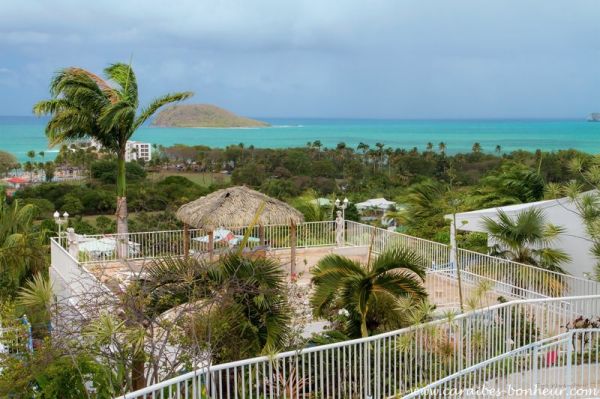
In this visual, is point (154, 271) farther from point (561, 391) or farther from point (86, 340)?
point (561, 391)

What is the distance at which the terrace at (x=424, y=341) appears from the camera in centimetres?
588

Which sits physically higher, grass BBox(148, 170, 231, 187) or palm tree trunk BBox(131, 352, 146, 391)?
palm tree trunk BBox(131, 352, 146, 391)

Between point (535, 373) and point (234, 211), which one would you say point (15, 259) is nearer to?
point (234, 211)

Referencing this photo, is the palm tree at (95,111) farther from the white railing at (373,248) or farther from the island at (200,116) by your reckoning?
the island at (200,116)

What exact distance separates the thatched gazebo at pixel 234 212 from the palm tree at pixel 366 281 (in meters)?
6.36

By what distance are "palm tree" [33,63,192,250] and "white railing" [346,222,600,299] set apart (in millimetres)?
7438

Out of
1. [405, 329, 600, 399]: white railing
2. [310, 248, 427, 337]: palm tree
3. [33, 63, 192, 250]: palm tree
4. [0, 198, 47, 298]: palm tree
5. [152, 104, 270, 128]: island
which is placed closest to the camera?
[405, 329, 600, 399]: white railing

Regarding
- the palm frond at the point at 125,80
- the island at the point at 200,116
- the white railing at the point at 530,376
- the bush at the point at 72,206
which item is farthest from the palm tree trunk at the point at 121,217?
the island at the point at 200,116

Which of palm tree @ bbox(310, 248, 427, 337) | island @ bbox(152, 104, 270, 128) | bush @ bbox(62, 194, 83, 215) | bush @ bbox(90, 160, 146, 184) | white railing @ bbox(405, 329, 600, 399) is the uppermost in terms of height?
island @ bbox(152, 104, 270, 128)

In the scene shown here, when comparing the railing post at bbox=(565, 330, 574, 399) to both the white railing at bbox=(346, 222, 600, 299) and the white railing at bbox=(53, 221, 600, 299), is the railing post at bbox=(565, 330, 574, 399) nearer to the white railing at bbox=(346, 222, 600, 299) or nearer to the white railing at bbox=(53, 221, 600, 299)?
the white railing at bbox=(53, 221, 600, 299)

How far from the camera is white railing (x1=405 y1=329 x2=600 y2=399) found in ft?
21.4

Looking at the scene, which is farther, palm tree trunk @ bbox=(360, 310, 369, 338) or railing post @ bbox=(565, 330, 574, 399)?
palm tree trunk @ bbox=(360, 310, 369, 338)

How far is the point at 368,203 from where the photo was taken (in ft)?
109

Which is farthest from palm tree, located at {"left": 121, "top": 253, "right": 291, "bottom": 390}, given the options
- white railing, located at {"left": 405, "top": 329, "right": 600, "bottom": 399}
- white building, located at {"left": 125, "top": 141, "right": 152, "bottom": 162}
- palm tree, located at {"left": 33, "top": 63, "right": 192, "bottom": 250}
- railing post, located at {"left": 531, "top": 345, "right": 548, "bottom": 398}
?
white building, located at {"left": 125, "top": 141, "right": 152, "bottom": 162}
